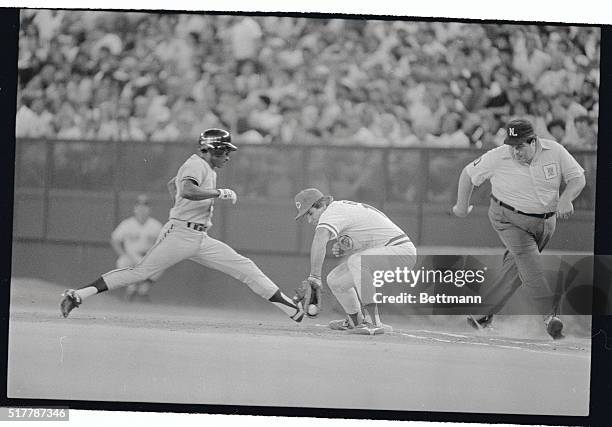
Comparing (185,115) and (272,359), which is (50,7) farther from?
(272,359)

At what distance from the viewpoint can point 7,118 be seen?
16.1ft

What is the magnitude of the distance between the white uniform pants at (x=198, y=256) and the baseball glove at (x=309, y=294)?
0.14 metres

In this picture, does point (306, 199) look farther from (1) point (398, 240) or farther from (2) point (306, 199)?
(1) point (398, 240)

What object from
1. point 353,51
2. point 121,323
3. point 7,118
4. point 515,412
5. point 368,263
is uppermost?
point 353,51

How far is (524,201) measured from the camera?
483cm

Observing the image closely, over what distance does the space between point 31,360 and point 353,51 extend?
8.44ft

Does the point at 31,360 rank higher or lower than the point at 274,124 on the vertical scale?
lower

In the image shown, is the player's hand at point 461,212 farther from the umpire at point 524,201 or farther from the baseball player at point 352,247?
the baseball player at point 352,247

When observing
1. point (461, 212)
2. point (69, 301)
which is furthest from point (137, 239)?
point (461, 212)

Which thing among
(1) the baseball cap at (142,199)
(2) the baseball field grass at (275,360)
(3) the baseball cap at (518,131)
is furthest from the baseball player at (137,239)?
(3) the baseball cap at (518,131)

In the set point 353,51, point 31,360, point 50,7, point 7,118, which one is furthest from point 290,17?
point 31,360

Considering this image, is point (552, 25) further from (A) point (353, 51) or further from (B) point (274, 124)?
(B) point (274, 124)

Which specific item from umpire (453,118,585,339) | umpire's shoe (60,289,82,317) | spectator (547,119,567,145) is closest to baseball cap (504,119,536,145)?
umpire (453,118,585,339)

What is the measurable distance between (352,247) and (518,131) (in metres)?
1.15
